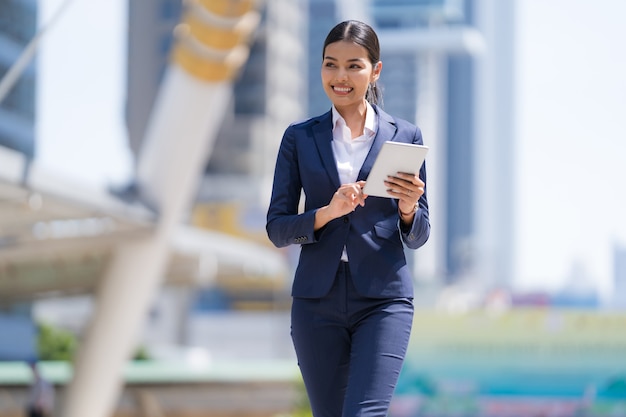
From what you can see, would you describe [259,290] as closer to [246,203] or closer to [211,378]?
[246,203]

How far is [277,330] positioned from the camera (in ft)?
313

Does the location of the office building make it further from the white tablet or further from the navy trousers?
the white tablet

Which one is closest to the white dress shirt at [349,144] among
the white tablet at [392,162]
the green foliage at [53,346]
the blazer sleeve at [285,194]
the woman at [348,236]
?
the woman at [348,236]

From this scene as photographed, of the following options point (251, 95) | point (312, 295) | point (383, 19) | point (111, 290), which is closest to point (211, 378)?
point (111, 290)

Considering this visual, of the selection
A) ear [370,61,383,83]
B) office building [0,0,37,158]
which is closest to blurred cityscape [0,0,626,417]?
office building [0,0,37,158]

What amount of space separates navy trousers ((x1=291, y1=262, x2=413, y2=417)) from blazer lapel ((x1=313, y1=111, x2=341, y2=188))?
0.23 metres

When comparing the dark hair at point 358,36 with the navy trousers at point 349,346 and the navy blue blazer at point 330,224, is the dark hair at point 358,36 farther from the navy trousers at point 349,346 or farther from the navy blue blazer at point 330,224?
the navy trousers at point 349,346

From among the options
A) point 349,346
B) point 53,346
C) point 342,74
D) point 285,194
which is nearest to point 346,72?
point 342,74

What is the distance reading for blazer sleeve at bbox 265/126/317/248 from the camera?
3.60m

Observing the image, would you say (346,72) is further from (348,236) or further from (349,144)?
(348,236)

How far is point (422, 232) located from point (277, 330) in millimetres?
92149

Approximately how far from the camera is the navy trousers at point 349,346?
11.2 ft

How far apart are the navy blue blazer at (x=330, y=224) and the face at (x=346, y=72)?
94 millimetres

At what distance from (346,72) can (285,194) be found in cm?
35
